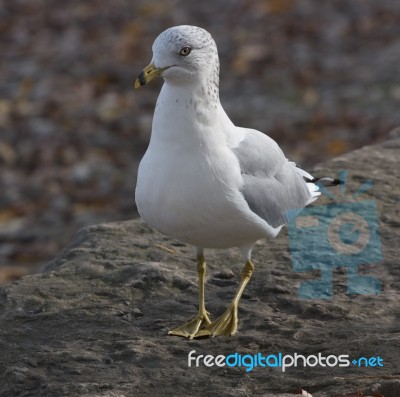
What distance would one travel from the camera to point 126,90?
37.5 feet

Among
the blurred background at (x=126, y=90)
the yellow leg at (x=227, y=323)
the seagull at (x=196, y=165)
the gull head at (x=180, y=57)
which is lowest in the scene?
the yellow leg at (x=227, y=323)

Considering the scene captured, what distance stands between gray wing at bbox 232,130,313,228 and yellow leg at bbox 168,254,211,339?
365 millimetres

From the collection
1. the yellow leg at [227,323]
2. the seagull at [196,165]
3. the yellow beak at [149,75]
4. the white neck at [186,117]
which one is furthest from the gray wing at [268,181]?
the yellow beak at [149,75]

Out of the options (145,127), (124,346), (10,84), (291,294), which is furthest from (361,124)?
(124,346)

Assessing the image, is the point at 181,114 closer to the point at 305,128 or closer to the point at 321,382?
the point at 321,382

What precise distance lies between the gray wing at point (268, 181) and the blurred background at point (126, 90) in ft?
12.5

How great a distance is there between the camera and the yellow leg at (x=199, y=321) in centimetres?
432

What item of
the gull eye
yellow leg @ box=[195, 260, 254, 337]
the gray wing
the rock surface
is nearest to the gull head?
the gull eye

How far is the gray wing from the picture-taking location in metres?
4.29

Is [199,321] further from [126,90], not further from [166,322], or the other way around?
[126,90]

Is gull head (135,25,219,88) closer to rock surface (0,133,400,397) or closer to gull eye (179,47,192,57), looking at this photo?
gull eye (179,47,192,57)

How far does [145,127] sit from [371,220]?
17.5 feet

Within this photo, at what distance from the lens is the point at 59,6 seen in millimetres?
14328

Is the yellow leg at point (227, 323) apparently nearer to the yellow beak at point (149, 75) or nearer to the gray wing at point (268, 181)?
the gray wing at point (268, 181)
